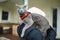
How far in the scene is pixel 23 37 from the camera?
1606 millimetres

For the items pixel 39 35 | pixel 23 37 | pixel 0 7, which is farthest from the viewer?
pixel 0 7

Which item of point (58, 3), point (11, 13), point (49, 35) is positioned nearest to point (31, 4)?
point (58, 3)

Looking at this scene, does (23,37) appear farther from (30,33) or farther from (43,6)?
(43,6)

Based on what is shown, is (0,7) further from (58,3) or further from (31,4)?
(58,3)

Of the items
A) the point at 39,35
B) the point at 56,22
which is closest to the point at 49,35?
the point at 39,35

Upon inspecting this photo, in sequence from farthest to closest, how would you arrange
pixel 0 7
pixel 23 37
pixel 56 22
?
1. pixel 0 7
2. pixel 56 22
3. pixel 23 37

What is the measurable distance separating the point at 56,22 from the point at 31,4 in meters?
1.67

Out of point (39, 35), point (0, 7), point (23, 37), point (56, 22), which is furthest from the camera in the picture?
point (0, 7)

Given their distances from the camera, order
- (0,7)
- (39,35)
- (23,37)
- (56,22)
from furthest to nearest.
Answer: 1. (0,7)
2. (56,22)
3. (23,37)
4. (39,35)

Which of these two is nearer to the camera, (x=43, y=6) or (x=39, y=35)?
(x=39, y=35)

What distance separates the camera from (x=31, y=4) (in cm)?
791

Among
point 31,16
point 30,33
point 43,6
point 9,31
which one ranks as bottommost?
point 9,31

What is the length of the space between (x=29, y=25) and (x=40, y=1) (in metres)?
6.44

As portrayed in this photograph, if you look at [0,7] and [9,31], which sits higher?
[0,7]
